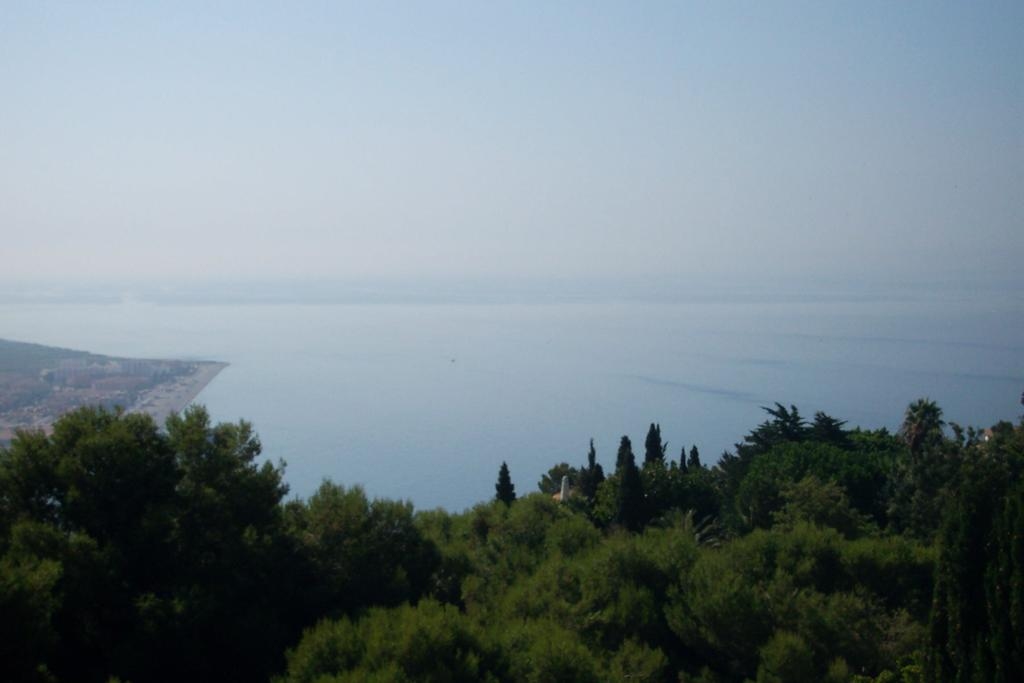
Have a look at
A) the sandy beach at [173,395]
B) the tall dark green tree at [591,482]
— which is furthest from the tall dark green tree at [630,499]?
the sandy beach at [173,395]

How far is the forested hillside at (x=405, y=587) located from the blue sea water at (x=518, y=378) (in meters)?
9.28

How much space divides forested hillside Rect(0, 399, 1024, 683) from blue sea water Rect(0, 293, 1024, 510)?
9283 millimetres

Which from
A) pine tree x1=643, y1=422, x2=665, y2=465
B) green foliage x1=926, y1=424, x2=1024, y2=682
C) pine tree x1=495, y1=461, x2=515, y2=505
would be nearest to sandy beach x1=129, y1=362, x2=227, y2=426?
pine tree x1=495, y1=461, x2=515, y2=505

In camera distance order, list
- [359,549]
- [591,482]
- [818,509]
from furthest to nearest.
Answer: [591,482] < [818,509] < [359,549]

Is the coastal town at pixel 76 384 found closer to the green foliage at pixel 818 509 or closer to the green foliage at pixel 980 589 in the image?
the green foliage at pixel 818 509

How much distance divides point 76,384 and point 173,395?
3.37 meters

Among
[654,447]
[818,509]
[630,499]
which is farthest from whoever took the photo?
[654,447]

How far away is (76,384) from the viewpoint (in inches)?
1120

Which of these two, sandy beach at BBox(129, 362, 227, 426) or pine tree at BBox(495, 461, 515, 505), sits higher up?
sandy beach at BBox(129, 362, 227, 426)

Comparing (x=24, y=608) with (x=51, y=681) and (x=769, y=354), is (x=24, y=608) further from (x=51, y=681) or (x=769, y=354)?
(x=769, y=354)

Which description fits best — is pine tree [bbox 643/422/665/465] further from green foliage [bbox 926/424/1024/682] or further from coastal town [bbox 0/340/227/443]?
green foliage [bbox 926/424/1024/682]

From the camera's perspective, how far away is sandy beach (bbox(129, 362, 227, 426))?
83.1 feet

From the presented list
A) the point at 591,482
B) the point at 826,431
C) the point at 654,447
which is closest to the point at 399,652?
the point at 591,482

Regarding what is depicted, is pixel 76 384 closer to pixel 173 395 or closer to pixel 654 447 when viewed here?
pixel 173 395
